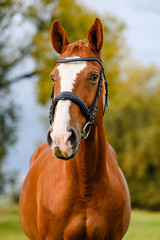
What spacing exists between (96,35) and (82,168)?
50.0 inches

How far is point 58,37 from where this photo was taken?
10.7ft

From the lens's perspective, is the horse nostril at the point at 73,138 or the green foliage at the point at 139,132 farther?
the green foliage at the point at 139,132

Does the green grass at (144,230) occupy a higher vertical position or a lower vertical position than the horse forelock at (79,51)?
lower

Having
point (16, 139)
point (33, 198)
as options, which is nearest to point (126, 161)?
point (16, 139)

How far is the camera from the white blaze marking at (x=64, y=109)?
243cm

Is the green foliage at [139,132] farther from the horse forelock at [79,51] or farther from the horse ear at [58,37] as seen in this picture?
the horse forelock at [79,51]

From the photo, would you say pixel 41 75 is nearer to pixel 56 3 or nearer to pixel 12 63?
pixel 12 63

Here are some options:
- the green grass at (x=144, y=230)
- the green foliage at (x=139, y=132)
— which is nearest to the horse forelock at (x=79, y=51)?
the green grass at (x=144, y=230)

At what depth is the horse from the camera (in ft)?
9.00

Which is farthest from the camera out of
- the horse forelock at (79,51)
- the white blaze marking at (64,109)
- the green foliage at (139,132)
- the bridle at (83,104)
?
the green foliage at (139,132)

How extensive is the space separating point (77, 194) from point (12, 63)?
15.8 m

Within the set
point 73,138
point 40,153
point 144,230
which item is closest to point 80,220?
point 73,138

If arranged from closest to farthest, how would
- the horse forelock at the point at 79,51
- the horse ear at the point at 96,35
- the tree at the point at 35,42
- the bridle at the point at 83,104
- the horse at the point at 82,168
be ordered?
the bridle at the point at 83,104 < the horse at the point at 82,168 < the horse forelock at the point at 79,51 < the horse ear at the point at 96,35 < the tree at the point at 35,42

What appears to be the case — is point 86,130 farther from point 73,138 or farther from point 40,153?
point 40,153
